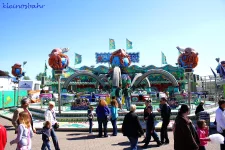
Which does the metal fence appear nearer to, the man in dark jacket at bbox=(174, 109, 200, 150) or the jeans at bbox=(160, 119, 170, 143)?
the jeans at bbox=(160, 119, 170, 143)

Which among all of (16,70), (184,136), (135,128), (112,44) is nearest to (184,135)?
(184,136)

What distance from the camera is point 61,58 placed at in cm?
1419

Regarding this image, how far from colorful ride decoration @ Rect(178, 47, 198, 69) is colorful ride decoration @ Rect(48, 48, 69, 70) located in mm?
7699

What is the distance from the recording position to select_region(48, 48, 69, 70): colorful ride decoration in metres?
14.1

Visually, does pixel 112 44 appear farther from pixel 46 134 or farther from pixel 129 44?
pixel 46 134

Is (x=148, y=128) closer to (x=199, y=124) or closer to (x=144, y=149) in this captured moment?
(x=144, y=149)

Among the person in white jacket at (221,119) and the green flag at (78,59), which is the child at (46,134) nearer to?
the person in white jacket at (221,119)

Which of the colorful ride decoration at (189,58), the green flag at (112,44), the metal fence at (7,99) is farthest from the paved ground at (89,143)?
the green flag at (112,44)

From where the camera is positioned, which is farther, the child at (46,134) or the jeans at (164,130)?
the jeans at (164,130)

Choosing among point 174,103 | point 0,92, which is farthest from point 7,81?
point 174,103

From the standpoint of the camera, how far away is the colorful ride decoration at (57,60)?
14.1 metres

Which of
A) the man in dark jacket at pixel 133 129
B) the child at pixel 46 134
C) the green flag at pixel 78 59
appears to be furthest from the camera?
the green flag at pixel 78 59

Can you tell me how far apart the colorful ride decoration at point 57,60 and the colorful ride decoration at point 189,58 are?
7.70 m

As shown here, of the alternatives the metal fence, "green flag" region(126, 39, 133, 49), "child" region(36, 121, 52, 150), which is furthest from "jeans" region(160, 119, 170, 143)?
"green flag" region(126, 39, 133, 49)
